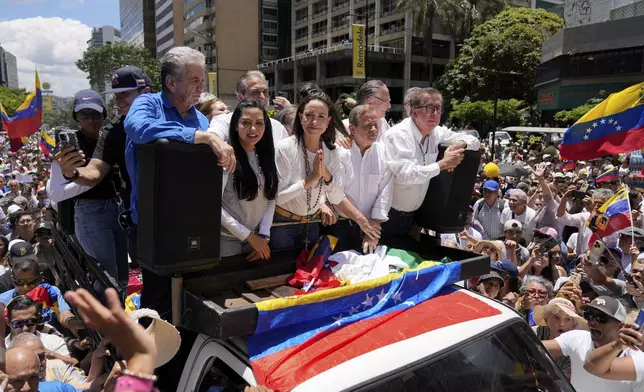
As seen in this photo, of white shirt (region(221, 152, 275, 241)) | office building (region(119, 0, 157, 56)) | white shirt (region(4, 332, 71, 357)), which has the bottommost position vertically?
white shirt (region(4, 332, 71, 357))

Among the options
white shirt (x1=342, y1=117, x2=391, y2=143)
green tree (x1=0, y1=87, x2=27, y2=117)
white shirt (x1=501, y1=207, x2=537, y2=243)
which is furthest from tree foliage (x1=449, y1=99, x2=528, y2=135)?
green tree (x1=0, y1=87, x2=27, y2=117)

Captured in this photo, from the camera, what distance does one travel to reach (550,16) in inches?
1671

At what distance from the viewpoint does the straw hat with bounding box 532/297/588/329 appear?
3814 millimetres

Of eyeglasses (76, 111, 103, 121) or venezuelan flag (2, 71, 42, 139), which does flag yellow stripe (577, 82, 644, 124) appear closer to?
eyeglasses (76, 111, 103, 121)

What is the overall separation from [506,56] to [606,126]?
1387 inches

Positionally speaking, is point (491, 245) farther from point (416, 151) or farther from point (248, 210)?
point (248, 210)

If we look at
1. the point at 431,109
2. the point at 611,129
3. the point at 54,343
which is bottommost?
the point at 54,343

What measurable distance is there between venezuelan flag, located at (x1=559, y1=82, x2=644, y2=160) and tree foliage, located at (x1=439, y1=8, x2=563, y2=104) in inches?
1273

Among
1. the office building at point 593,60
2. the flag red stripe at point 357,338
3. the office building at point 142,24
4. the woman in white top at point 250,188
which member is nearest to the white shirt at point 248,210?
the woman in white top at point 250,188

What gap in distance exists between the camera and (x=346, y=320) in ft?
7.82

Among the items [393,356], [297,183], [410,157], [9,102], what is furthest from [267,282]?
[9,102]

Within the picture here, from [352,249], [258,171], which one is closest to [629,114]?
[352,249]

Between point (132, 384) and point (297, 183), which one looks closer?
point (132, 384)

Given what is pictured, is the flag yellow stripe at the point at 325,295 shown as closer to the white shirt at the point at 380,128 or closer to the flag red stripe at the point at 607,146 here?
the white shirt at the point at 380,128
